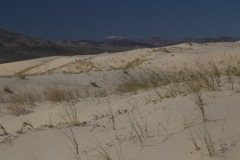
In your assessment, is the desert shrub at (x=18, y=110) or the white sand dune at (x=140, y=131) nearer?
the white sand dune at (x=140, y=131)

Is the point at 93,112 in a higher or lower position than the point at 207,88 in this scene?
lower

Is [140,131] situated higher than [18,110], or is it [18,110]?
[140,131]

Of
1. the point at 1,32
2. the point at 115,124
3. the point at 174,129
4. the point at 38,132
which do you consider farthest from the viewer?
the point at 1,32

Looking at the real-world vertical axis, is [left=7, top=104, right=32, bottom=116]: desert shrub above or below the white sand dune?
below

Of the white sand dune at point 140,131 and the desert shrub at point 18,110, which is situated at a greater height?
the white sand dune at point 140,131

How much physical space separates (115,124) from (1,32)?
16450 centimetres

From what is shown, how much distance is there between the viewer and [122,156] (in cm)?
357

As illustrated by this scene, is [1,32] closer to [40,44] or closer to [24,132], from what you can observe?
[40,44]

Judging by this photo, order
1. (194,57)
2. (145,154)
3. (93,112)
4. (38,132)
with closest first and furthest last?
1. (145,154)
2. (38,132)
3. (93,112)
4. (194,57)

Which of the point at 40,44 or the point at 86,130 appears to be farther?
the point at 40,44

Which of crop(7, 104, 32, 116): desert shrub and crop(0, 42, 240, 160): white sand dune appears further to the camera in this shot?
crop(7, 104, 32, 116): desert shrub

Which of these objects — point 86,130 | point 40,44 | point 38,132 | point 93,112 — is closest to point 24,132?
point 38,132

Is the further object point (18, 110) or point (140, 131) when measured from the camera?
point (18, 110)

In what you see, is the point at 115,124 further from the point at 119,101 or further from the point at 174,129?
the point at 119,101
